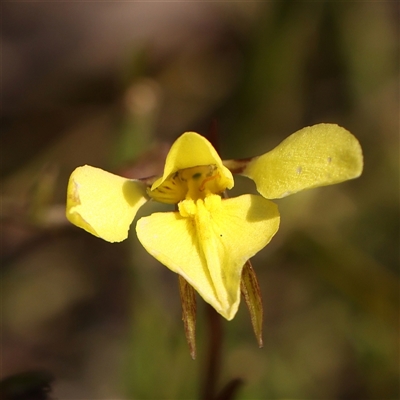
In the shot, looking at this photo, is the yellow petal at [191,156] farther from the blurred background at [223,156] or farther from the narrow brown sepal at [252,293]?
the blurred background at [223,156]

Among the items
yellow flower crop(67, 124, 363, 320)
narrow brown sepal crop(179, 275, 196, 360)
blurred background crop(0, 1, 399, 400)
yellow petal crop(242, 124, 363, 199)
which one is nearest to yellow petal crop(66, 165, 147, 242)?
yellow flower crop(67, 124, 363, 320)

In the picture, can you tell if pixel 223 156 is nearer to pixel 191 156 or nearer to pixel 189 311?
pixel 191 156

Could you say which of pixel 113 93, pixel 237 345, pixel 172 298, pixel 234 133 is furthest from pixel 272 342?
pixel 113 93

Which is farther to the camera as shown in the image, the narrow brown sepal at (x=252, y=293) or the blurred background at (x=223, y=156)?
the blurred background at (x=223, y=156)

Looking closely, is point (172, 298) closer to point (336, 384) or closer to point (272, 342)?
point (272, 342)

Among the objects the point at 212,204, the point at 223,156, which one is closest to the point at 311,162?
the point at 212,204

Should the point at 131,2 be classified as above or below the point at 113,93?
above

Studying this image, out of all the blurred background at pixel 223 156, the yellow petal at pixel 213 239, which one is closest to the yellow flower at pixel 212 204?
the yellow petal at pixel 213 239

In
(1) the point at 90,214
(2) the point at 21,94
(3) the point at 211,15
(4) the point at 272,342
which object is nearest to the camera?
(1) the point at 90,214

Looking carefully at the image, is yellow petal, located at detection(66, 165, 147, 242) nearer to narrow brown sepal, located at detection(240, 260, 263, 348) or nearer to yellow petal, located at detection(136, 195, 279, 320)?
yellow petal, located at detection(136, 195, 279, 320)
